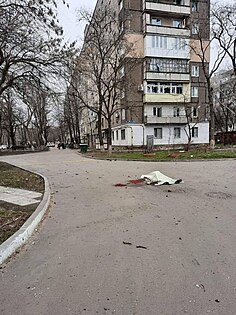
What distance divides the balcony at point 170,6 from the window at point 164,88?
8.85m

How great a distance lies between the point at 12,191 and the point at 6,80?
349 inches

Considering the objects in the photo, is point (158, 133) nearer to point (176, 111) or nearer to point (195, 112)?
point (176, 111)

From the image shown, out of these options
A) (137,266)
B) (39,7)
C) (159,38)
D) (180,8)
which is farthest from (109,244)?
(180,8)

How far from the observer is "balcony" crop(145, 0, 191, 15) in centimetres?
3278

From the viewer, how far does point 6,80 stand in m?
14.5

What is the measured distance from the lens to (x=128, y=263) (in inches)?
134

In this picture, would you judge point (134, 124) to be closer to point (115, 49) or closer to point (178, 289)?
point (115, 49)

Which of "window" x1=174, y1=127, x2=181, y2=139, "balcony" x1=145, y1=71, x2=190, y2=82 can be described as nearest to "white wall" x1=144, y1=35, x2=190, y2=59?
"balcony" x1=145, y1=71, x2=190, y2=82

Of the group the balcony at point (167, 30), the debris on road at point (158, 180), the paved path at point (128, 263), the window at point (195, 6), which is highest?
the window at point (195, 6)

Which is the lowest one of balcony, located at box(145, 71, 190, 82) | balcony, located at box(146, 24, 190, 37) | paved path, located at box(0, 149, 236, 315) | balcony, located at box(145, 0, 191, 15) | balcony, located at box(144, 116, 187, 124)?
paved path, located at box(0, 149, 236, 315)

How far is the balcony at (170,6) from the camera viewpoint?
A: 32781 millimetres

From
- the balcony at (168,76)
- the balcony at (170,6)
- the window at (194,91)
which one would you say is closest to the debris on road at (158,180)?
the balcony at (168,76)

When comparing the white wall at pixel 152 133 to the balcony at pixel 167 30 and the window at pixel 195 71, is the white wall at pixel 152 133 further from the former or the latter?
the balcony at pixel 167 30

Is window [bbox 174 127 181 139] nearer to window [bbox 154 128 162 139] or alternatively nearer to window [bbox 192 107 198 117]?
window [bbox 154 128 162 139]
